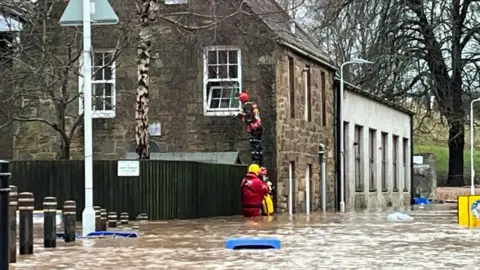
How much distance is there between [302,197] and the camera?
3250 cm

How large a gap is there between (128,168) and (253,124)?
5964mm

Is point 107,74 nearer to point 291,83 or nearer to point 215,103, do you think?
point 215,103

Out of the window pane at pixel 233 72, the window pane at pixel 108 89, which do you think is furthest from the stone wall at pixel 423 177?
the window pane at pixel 108 89

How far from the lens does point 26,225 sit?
42.0 ft

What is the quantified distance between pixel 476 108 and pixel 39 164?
32798mm

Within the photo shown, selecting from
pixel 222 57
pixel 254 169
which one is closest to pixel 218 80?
pixel 222 57

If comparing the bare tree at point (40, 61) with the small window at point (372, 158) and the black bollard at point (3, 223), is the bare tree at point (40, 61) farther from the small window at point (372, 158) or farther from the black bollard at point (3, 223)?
the small window at point (372, 158)

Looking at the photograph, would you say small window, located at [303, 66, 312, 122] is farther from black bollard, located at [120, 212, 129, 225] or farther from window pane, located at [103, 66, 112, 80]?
black bollard, located at [120, 212, 129, 225]

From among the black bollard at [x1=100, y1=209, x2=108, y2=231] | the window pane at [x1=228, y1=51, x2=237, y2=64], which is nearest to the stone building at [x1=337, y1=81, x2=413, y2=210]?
the window pane at [x1=228, y1=51, x2=237, y2=64]

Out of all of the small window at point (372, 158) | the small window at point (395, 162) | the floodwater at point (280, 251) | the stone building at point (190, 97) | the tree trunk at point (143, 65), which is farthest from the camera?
the small window at point (395, 162)

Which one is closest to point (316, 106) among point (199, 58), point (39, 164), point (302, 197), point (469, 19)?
point (302, 197)

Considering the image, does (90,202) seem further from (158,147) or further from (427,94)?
(427,94)

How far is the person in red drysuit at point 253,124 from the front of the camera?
27.9 metres

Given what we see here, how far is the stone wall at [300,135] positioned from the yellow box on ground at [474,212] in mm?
10283
